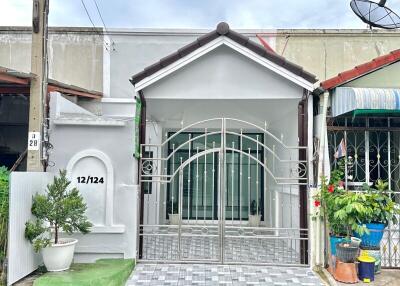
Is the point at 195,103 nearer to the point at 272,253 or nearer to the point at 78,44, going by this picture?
the point at 272,253

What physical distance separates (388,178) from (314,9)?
9.41 m

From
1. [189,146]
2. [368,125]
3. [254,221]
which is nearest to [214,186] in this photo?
[254,221]

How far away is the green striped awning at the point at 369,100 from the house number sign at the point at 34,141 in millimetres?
6533

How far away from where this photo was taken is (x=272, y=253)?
896cm

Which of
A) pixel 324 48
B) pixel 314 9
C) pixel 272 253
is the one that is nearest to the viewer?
pixel 272 253

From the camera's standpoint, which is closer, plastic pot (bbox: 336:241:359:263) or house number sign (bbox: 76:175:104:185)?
plastic pot (bbox: 336:241:359:263)

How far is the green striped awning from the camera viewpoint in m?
7.23

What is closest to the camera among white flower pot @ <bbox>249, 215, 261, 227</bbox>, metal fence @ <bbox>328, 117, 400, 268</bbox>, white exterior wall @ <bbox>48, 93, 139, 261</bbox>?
white exterior wall @ <bbox>48, 93, 139, 261</bbox>

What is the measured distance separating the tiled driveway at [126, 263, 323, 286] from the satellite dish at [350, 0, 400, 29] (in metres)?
8.50

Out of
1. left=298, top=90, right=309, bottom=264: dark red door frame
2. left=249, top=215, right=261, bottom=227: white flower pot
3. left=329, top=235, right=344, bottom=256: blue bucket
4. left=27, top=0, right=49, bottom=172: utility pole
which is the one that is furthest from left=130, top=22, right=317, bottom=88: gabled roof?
left=249, top=215, right=261, bottom=227: white flower pot

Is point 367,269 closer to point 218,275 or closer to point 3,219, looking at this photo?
point 218,275

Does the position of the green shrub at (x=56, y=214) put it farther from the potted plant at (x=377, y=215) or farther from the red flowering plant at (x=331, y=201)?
the potted plant at (x=377, y=215)

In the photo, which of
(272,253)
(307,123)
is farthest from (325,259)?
(307,123)

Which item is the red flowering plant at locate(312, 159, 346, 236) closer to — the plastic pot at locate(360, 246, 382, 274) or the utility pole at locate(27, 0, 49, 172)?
the plastic pot at locate(360, 246, 382, 274)
